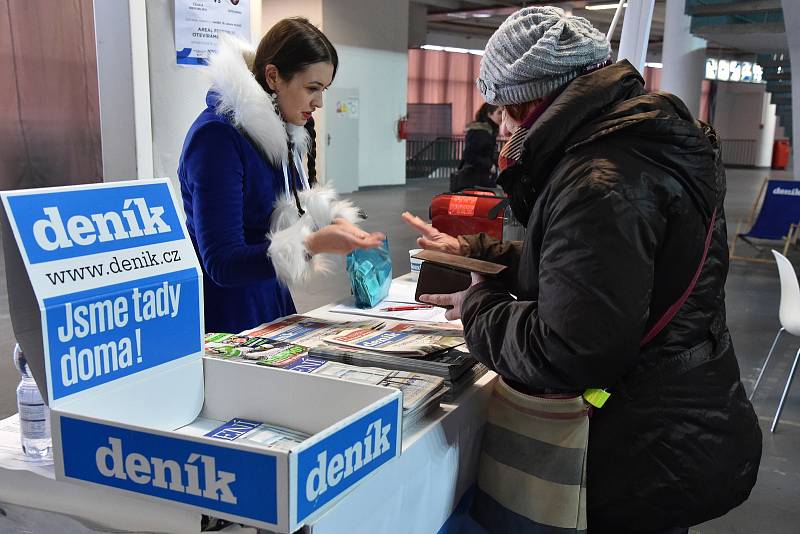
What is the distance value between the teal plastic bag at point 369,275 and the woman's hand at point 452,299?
67 cm

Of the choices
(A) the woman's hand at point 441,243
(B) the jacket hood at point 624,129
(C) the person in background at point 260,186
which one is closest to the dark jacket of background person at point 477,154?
(C) the person in background at point 260,186

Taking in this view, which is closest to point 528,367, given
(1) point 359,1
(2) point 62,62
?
(2) point 62,62

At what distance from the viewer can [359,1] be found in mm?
11523

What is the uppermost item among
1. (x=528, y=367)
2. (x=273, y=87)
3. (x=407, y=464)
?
(x=273, y=87)

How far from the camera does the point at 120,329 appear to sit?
1.00 m

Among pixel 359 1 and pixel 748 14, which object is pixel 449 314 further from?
pixel 359 1

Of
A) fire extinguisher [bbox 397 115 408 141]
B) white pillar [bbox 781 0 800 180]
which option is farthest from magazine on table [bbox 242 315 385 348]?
fire extinguisher [bbox 397 115 408 141]

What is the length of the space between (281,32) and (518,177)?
35.6 inches

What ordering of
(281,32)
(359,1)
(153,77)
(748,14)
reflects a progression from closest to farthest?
(281,32) → (153,77) → (748,14) → (359,1)

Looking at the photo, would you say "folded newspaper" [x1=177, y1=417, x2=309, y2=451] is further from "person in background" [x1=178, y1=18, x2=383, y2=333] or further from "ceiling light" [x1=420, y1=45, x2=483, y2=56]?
"ceiling light" [x1=420, y1=45, x2=483, y2=56]

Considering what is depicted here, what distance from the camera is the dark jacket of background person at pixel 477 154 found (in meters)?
7.03

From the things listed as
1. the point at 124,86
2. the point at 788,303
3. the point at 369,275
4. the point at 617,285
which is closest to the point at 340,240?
the point at 369,275

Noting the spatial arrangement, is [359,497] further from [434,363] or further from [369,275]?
[369,275]

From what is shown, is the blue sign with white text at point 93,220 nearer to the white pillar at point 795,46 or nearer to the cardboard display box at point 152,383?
the cardboard display box at point 152,383
